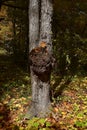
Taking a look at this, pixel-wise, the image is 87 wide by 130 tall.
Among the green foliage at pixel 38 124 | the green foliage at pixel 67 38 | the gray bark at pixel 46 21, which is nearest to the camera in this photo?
the green foliage at pixel 38 124

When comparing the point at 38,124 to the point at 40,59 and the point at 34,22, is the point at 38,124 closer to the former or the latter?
the point at 40,59

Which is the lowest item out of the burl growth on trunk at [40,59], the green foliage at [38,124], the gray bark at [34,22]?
the green foliage at [38,124]

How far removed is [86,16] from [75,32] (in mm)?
1024

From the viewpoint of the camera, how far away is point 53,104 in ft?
25.9

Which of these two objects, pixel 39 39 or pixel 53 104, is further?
pixel 53 104

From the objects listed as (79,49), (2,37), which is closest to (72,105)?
(79,49)

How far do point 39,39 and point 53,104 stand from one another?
7.02ft

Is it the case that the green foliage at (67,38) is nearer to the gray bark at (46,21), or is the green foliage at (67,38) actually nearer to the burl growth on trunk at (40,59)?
the gray bark at (46,21)

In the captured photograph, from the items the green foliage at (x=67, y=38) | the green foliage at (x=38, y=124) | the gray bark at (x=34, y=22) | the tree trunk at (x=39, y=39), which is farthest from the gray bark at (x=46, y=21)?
the green foliage at (x=67, y=38)

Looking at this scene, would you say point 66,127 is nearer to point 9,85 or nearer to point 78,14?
point 9,85

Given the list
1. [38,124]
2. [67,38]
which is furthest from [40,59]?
[67,38]

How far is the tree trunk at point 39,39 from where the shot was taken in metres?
6.95

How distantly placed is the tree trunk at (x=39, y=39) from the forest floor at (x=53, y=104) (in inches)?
16.9

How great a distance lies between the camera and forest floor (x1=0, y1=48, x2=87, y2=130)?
6.98 metres
